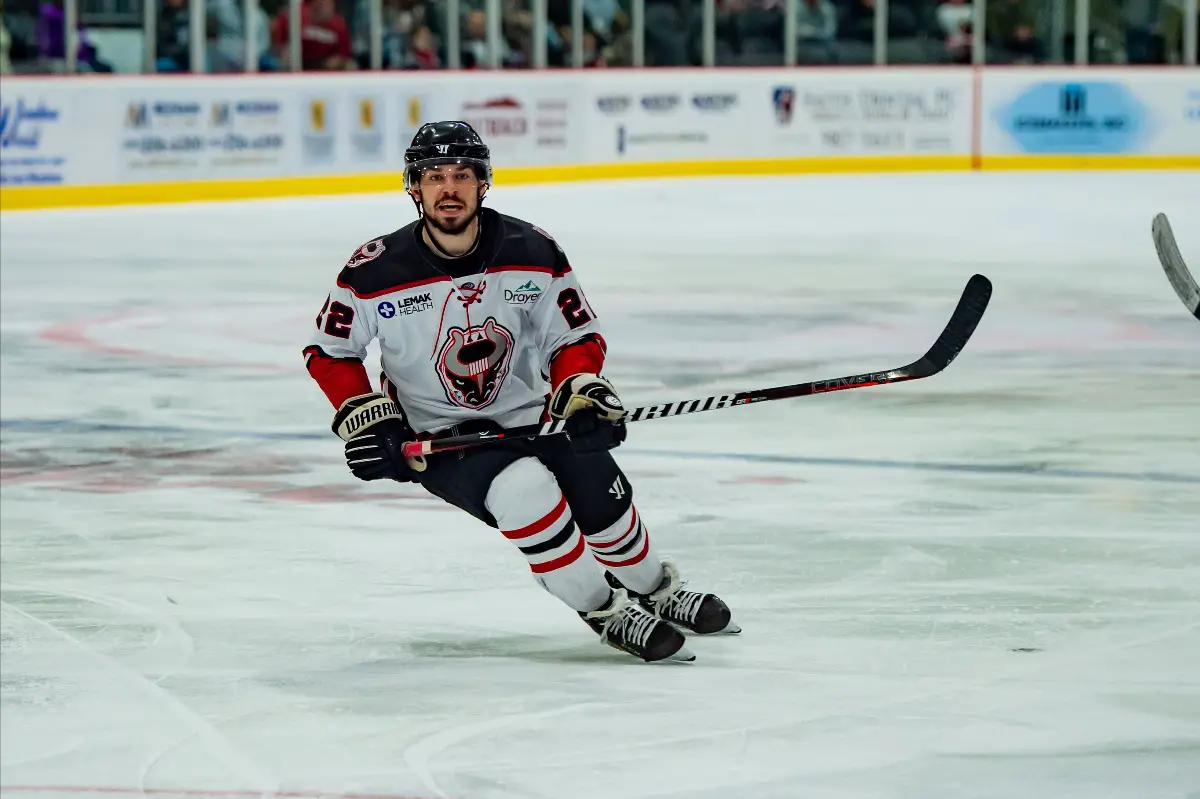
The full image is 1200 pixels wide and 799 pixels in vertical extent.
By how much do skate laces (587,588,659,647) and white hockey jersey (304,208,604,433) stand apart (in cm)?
36

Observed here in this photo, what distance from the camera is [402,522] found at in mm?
4805

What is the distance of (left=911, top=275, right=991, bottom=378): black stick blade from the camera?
12.2 feet

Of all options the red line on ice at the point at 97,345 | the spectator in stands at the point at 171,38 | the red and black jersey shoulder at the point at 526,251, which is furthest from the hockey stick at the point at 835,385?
the spectator in stands at the point at 171,38

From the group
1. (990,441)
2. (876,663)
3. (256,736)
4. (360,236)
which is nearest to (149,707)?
(256,736)

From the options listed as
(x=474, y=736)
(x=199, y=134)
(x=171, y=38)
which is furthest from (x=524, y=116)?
(x=474, y=736)

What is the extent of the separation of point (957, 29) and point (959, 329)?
47.2ft

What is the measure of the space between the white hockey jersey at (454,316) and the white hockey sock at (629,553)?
26cm

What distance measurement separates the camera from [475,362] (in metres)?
3.58

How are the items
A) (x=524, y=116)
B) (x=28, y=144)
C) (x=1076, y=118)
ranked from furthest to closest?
(x=1076, y=118) < (x=524, y=116) < (x=28, y=144)

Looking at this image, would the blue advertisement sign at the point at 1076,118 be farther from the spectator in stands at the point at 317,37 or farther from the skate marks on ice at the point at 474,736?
the skate marks on ice at the point at 474,736

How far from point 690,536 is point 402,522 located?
64 cm

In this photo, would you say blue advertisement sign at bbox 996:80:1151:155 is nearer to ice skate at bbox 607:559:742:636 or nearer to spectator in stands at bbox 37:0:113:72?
spectator in stands at bbox 37:0:113:72

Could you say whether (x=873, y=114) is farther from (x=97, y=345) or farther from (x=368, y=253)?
(x=368, y=253)

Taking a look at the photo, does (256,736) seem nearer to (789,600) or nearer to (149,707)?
(149,707)
